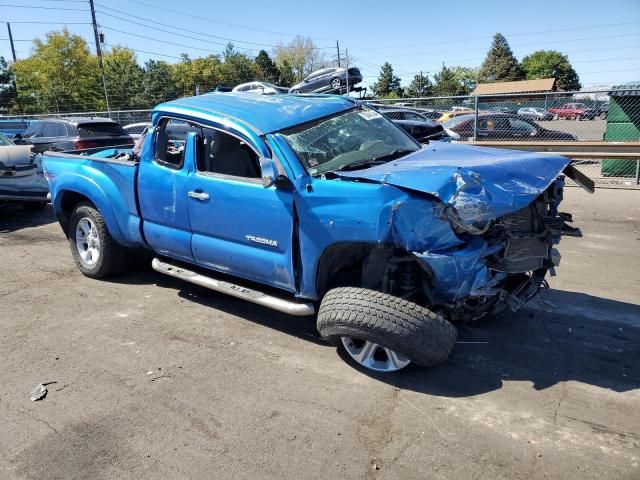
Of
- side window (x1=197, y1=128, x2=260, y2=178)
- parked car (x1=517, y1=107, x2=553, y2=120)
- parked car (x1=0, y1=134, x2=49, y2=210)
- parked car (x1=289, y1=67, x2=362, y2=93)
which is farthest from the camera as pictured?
parked car (x1=517, y1=107, x2=553, y2=120)

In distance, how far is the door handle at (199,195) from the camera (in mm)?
4284

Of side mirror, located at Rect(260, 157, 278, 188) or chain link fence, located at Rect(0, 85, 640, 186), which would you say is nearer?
side mirror, located at Rect(260, 157, 278, 188)

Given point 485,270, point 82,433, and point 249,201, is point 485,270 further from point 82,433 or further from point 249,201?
point 82,433

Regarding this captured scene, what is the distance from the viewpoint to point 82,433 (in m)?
3.08

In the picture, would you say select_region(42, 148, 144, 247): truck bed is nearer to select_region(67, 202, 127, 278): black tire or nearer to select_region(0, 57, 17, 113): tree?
select_region(67, 202, 127, 278): black tire

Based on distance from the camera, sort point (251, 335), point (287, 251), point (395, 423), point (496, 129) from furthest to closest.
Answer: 1. point (496, 129)
2. point (251, 335)
3. point (287, 251)
4. point (395, 423)

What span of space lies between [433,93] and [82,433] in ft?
273

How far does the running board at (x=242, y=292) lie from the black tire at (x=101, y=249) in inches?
30.4

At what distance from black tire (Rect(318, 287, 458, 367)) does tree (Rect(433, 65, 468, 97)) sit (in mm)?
80079

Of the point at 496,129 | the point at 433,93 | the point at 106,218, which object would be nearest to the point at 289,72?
the point at 433,93

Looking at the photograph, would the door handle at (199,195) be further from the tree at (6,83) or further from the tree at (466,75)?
the tree at (466,75)

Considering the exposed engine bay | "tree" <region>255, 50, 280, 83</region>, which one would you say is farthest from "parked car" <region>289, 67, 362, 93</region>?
"tree" <region>255, 50, 280, 83</region>

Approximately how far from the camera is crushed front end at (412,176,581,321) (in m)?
3.25

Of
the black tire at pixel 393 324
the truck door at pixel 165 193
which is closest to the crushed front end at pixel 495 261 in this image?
the black tire at pixel 393 324
